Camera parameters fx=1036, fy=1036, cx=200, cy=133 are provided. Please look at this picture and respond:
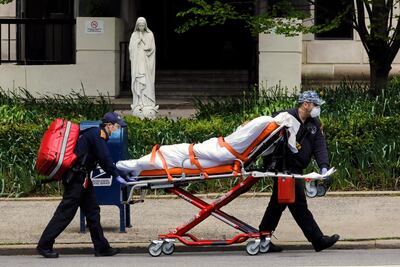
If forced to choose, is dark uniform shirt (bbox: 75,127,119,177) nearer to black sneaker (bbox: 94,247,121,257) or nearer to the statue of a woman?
black sneaker (bbox: 94,247,121,257)

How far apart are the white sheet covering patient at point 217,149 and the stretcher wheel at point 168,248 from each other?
84cm

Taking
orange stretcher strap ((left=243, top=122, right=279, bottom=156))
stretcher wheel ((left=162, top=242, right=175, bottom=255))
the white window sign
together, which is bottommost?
stretcher wheel ((left=162, top=242, right=175, bottom=255))

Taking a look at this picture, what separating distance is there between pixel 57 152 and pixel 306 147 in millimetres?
2675

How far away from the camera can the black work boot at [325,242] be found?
440 inches

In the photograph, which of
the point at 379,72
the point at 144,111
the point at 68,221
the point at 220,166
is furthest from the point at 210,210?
the point at 379,72

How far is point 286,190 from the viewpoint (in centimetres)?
1091

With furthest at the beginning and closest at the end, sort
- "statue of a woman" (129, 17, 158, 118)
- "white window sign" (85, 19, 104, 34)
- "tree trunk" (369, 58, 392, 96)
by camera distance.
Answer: "white window sign" (85, 19, 104, 34), "statue of a woman" (129, 17, 158, 118), "tree trunk" (369, 58, 392, 96)

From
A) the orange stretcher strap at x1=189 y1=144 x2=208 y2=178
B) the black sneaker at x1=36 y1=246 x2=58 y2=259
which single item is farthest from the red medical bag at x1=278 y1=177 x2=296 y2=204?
the black sneaker at x1=36 y1=246 x2=58 y2=259

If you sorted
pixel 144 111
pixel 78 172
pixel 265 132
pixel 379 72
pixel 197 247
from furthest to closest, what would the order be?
pixel 144 111 < pixel 379 72 < pixel 197 247 < pixel 78 172 < pixel 265 132

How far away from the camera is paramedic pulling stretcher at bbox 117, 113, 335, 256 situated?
10.9 meters

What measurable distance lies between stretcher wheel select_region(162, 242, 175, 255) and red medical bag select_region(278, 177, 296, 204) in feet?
4.30

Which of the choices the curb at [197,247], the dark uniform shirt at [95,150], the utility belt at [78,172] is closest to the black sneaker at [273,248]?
the curb at [197,247]

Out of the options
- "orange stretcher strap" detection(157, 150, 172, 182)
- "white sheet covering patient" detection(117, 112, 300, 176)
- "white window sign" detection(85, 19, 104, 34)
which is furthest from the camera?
"white window sign" detection(85, 19, 104, 34)

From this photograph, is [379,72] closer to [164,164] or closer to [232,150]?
[232,150]
